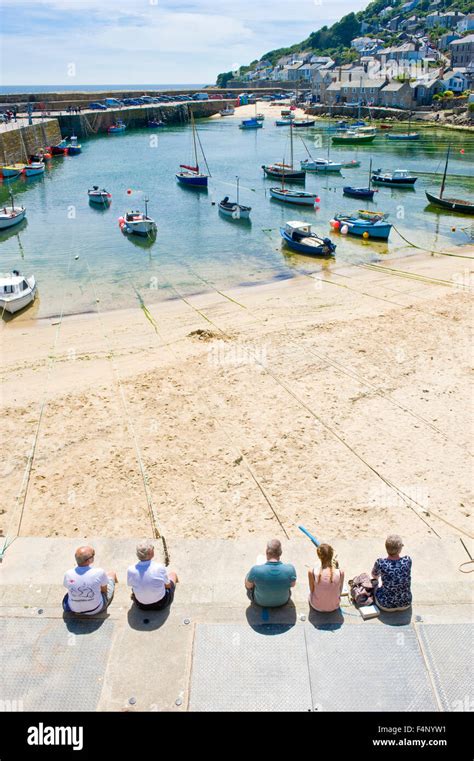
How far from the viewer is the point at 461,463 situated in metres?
10.8

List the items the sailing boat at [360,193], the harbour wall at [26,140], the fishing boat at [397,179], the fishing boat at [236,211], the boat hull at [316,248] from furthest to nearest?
the harbour wall at [26,140], the fishing boat at [397,179], the sailing boat at [360,193], the fishing boat at [236,211], the boat hull at [316,248]

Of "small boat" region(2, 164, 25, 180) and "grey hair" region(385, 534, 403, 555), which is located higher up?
"small boat" region(2, 164, 25, 180)

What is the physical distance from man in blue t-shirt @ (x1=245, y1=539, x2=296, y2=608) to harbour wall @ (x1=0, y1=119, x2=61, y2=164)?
227ft

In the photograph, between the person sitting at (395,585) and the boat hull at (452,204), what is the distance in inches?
1588

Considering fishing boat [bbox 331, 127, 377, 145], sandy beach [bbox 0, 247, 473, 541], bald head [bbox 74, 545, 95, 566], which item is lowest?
sandy beach [bbox 0, 247, 473, 541]

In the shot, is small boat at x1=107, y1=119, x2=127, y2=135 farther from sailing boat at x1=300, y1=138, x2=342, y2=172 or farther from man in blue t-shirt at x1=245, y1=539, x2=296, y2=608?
man in blue t-shirt at x1=245, y1=539, x2=296, y2=608

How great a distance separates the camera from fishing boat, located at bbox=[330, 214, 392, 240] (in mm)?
34031

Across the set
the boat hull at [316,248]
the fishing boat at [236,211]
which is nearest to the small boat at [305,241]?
the boat hull at [316,248]

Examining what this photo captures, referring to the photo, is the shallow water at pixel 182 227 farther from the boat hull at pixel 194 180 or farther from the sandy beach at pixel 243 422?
the sandy beach at pixel 243 422

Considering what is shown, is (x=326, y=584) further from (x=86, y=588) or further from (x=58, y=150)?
(x=58, y=150)

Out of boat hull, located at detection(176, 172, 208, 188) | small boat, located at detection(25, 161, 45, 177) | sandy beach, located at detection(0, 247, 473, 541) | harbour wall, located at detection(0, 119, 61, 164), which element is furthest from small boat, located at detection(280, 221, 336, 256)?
harbour wall, located at detection(0, 119, 61, 164)

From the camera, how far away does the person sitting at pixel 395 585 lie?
6371mm

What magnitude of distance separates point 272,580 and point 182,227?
36295 mm
